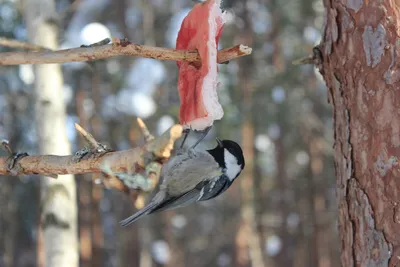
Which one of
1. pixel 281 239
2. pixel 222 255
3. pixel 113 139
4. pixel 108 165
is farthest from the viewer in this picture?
pixel 222 255

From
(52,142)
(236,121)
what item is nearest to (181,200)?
(52,142)

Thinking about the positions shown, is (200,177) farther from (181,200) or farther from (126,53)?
(126,53)

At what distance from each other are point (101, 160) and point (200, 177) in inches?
29.6

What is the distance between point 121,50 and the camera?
157 centimetres

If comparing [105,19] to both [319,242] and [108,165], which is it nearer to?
[319,242]

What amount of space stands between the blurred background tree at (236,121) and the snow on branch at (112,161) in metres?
5.94

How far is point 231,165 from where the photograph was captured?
6.94ft

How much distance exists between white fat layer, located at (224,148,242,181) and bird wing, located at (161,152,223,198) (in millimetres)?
40

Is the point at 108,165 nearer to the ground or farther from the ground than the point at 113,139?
nearer to the ground

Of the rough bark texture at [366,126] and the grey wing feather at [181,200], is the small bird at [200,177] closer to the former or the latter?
the grey wing feather at [181,200]

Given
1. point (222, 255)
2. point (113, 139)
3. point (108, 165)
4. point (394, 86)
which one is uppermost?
point (113, 139)

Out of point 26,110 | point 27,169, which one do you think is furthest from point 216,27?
point 26,110

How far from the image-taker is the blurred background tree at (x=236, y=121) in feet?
29.9

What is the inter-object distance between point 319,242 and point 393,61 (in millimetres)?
10415
